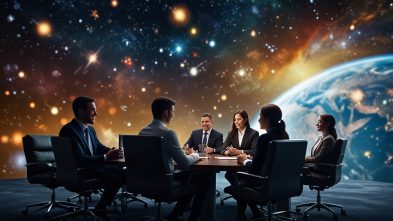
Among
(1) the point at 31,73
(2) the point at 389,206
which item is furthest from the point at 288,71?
(1) the point at 31,73

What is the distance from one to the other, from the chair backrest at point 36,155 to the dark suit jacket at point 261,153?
2.31 m

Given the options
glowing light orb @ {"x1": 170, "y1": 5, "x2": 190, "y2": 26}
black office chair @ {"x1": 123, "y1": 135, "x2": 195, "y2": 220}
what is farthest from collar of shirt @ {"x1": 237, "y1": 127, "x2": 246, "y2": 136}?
glowing light orb @ {"x1": 170, "y1": 5, "x2": 190, "y2": 26}

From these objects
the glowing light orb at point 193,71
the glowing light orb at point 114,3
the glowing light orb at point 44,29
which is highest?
the glowing light orb at point 114,3

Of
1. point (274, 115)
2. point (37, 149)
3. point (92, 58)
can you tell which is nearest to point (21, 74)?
point (92, 58)

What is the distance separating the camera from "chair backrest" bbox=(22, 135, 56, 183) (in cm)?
420

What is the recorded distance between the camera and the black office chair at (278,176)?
9.50ft

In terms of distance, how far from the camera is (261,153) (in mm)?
3008

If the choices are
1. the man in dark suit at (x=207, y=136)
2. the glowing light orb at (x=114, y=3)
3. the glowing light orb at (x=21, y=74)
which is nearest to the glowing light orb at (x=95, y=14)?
the glowing light orb at (x=114, y=3)

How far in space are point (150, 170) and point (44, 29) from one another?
586 centimetres

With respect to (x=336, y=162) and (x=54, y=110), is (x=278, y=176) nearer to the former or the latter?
(x=336, y=162)

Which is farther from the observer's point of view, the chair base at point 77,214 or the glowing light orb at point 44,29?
the glowing light orb at point 44,29

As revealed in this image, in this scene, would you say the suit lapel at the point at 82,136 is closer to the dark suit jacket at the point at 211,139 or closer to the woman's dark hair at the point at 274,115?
the woman's dark hair at the point at 274,115

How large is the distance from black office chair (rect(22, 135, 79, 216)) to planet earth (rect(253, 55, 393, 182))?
5108mm

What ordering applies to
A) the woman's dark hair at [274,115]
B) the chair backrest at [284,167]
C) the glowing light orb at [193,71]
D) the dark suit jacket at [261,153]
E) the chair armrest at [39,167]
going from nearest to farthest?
1. the chair backrest at [284,167]
2. the dark suit jacket at [261,153]
3. the woman's dark hair at [274,115]
4. the chair armrest at [39,167]
5. the glowing light orb at [193,71]
